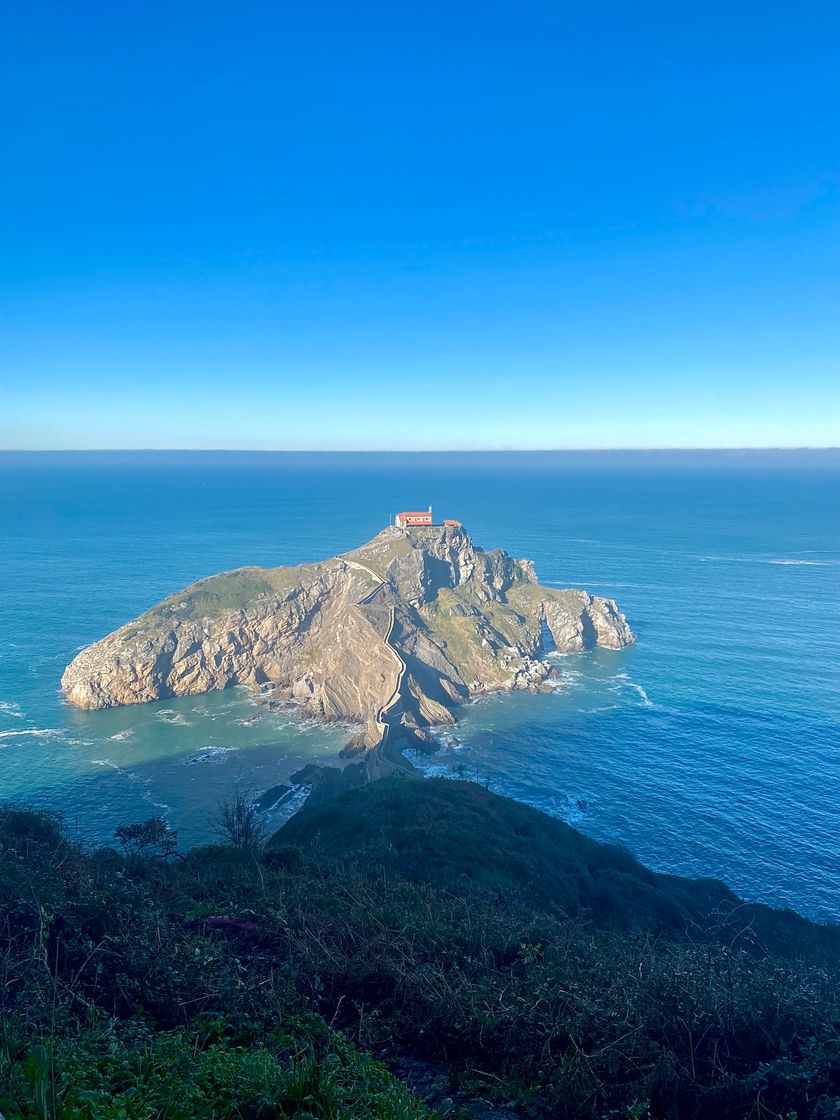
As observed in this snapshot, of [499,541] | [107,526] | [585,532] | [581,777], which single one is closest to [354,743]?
[581,777]

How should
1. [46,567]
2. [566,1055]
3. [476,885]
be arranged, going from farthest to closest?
[46,567] → [476,885] → [566,1055]

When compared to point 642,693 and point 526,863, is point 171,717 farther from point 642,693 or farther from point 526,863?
point 642,693

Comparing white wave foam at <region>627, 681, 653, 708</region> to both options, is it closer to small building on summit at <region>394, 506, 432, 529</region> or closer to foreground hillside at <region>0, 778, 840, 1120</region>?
small building on summit at <region>394, 506, 432, 529</region>

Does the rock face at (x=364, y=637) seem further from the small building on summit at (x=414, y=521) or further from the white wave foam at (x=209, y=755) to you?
the white wave foam at (x=209, y=755)

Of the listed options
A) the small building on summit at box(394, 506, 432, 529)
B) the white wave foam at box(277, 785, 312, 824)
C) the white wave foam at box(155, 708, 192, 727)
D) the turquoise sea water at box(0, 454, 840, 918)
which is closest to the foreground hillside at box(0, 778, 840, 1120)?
the turquoise sea water at box(0, 454, 840, 918)

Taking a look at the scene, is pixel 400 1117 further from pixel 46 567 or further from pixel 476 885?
pixel 46 567

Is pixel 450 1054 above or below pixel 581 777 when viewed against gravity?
above

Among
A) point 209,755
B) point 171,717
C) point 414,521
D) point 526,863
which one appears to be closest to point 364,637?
point 209,755
